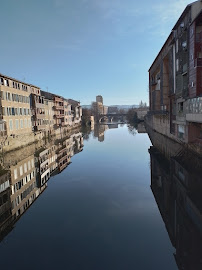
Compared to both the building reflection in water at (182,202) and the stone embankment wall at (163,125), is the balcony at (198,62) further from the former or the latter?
the stone embankment wall at (163,125)

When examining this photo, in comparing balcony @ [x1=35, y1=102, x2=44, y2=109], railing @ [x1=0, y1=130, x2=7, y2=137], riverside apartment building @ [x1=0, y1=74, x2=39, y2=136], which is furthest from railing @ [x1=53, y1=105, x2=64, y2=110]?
railing @ [x1=0, y1=130, x2=7, y2=137]

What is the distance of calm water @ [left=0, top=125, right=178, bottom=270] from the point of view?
827 centimetres

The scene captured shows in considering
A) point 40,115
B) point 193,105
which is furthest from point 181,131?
point 40,115

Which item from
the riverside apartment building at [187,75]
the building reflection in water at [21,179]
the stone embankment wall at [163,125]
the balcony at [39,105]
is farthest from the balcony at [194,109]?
the balcony at [39,105]

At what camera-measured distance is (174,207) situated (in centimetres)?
1319

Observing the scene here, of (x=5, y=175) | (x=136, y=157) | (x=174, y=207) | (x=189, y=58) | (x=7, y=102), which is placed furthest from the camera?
(x=7, y=102)

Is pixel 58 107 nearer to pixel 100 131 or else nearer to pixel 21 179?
pixel 100 131

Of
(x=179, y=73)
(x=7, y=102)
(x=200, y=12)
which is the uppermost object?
(x=200, y=12)

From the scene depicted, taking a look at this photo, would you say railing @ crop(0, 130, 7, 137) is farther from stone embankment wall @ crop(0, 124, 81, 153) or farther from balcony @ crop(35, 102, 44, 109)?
balcony @ crop(35, 102, 44, 109)

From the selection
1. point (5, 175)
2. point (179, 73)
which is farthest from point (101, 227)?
point (179, 73)

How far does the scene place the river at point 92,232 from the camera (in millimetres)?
8266

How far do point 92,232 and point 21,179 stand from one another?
43.9ft

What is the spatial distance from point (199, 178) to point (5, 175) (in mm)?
21708

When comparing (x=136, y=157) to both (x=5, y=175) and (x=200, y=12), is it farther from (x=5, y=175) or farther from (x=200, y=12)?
(x=200, y=12)
